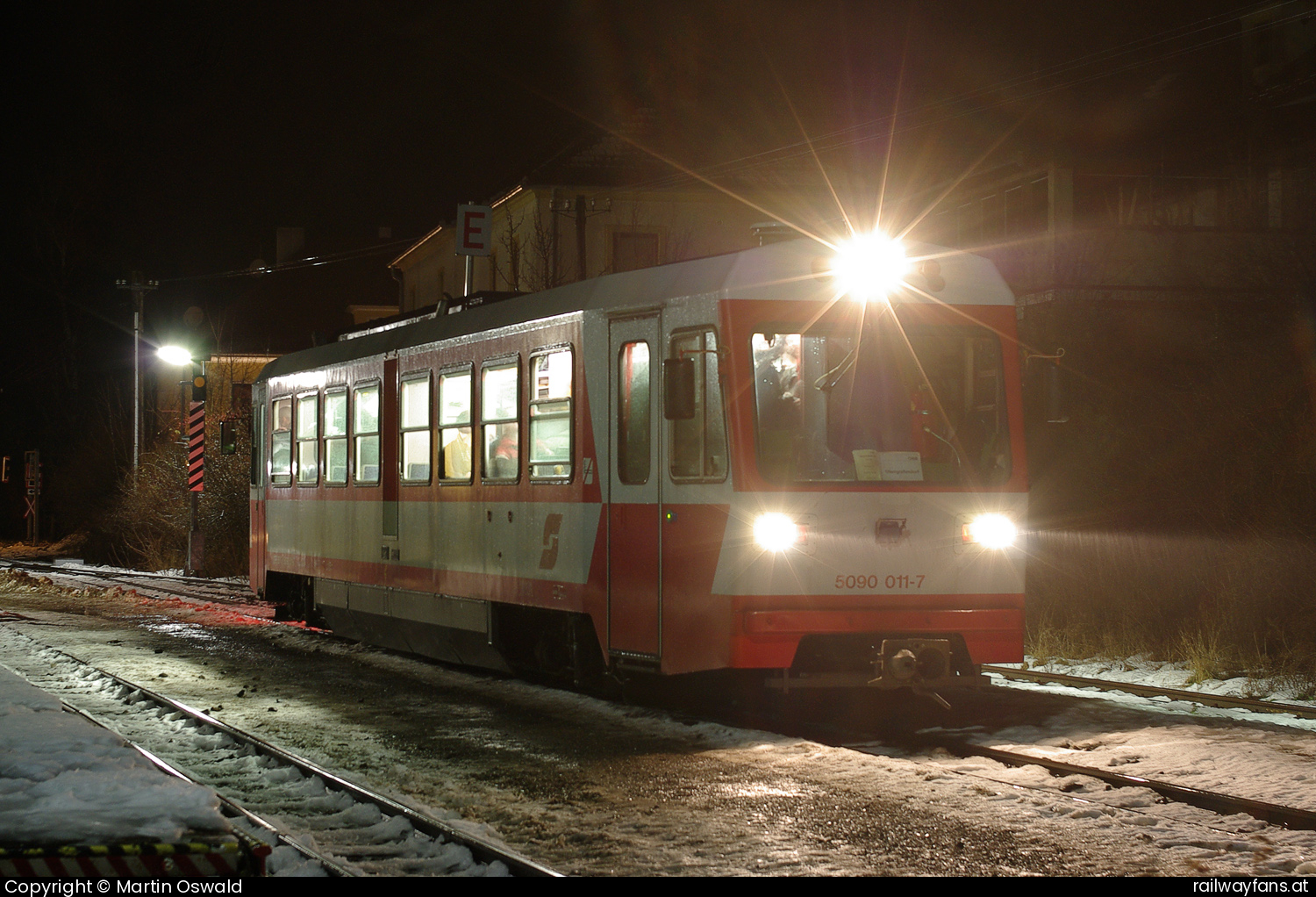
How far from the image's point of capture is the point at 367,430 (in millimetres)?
13852

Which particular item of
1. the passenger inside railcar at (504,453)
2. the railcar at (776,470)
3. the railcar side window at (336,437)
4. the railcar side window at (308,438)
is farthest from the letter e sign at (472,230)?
the railcar at (776,470)

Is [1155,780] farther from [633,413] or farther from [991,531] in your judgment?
[633,413]

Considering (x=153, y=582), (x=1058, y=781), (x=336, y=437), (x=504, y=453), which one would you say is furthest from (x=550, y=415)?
(x=153, y=582)

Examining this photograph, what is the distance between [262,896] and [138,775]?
234 cm

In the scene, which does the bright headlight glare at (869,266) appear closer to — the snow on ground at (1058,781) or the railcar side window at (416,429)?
the snow on ground at (1058,781)

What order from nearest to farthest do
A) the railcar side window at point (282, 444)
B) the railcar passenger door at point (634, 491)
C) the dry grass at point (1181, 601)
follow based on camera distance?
the railcar passenger door at point (634, 491) < the dry grass at point (1181, 601) < the railcar side window at point (282, 444)

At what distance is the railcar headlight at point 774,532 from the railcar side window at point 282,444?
27.3 ft

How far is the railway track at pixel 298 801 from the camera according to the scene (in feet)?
20.3

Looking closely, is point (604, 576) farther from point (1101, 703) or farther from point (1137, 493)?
point (1137, 493)

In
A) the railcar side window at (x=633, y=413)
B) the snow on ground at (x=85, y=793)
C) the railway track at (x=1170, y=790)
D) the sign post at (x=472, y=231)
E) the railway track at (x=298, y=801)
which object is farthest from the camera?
the sign post at (x=472, y=231)

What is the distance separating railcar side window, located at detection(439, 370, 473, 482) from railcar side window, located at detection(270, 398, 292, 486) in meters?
4.09

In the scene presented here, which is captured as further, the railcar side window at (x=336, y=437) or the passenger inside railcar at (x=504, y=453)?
the railcar side window at (x=336, y=437)

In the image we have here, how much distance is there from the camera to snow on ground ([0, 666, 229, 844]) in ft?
19.3

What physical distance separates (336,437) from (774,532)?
22.5 ft
